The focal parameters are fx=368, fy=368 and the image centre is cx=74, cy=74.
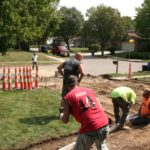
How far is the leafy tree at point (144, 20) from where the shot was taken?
190 ft

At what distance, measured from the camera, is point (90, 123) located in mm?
5457

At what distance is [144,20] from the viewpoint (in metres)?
58.3

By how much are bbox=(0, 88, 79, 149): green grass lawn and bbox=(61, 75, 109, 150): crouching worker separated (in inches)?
122

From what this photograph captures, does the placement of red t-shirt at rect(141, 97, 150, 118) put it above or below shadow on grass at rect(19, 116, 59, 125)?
above

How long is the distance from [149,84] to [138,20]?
42297 mm

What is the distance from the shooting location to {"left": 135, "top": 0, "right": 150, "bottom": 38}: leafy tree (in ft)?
190

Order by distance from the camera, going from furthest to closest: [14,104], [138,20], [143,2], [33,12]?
[143,2]
[138,20]
[33,12]
[14,104]

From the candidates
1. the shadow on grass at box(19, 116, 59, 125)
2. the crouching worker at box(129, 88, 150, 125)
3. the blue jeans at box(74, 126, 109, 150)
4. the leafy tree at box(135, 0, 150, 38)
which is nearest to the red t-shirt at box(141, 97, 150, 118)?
the crouching worker at box(129, 88, 150, 125)

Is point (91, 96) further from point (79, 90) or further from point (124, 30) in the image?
point (124, 30)

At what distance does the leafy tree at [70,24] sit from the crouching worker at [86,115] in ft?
210

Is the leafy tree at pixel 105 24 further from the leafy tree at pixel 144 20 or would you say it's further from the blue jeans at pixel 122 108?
the blue jeans at pixel 122 108

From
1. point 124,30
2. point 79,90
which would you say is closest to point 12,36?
point 79,90

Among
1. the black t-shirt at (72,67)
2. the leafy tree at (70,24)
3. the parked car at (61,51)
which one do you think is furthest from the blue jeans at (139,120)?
the leafy tree at (70,24)

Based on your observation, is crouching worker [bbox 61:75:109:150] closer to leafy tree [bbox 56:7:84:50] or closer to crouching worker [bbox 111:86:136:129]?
crouching worker [bbox 111:86:136:129]
